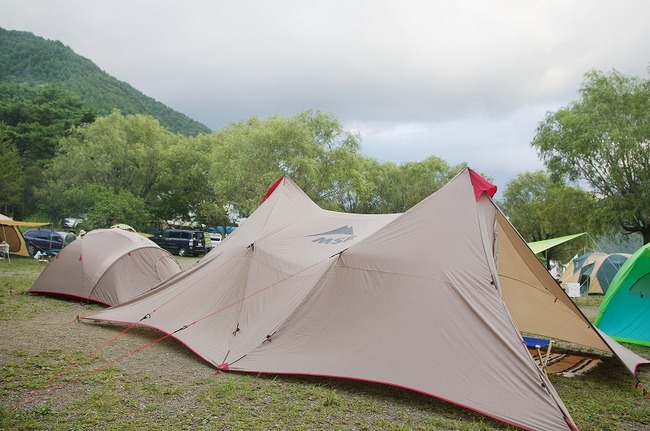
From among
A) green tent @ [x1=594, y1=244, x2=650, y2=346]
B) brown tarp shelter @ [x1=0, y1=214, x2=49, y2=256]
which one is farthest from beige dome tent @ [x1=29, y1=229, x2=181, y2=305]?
brown tarp shelter @ [x1=0, y1=214, x2=49, y2=256]

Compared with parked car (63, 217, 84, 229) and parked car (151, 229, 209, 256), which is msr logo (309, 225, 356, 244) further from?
parked car (63, 217, 84, 229)

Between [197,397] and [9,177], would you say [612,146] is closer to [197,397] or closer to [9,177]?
[197,397]

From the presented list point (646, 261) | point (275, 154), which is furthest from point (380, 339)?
point (275, 154)

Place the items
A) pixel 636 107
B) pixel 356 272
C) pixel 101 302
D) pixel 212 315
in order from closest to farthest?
pixel 356 272 → pixel 212 315 → pixel 101 302 → pixel 636 107

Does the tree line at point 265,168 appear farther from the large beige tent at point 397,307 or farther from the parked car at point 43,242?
the large beige tent at point 397,307

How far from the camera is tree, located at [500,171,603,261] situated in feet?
73.4

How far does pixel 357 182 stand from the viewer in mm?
29406

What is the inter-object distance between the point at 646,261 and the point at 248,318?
6890mm

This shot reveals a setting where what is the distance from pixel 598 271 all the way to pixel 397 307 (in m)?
15.8

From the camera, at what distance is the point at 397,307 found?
18.3ft

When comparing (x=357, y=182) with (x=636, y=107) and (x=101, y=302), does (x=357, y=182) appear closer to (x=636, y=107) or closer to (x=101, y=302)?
(x=636, y=107)

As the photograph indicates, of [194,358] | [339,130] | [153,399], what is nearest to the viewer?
[153,399]

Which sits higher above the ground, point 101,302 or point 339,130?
point 339,130

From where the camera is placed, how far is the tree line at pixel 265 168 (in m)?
21.0
